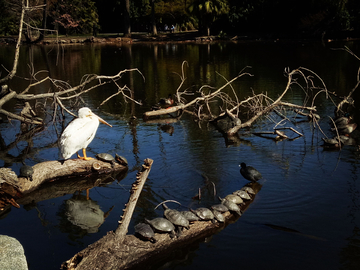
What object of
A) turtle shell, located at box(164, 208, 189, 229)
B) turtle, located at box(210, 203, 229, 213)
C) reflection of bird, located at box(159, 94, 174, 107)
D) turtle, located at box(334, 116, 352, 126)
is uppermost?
reflection of bird, located at box(159, 94, 174, 107)

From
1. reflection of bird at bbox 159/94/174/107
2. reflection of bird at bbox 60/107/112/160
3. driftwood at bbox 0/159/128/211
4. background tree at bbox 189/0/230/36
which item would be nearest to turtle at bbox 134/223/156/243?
driftwood at bbox 0/159/128/211

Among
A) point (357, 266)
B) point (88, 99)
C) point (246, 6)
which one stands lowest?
point (357, 266)

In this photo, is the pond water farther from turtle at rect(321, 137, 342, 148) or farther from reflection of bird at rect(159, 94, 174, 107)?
reflection of bird at rect(159, 94, 174, 107)

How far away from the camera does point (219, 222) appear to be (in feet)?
23.8

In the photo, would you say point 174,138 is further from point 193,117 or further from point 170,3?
point 170,3

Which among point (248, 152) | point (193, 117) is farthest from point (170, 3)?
point (248, 152)

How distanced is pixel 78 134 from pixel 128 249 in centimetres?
386

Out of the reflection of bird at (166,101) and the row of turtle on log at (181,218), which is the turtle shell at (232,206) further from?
the reflection of bird at (166,101)

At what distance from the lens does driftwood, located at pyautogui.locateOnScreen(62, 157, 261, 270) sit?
5.82 metres

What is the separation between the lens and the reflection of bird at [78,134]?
29.9ft

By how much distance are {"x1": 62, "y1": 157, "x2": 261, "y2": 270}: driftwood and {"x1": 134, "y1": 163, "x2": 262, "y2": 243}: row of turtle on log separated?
0.36 feet

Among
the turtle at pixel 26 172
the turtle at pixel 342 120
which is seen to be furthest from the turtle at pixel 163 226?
the turtle at pixel 342 120

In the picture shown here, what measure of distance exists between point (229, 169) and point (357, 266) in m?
4.18

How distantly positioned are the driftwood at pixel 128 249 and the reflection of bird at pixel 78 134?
3393 mm
